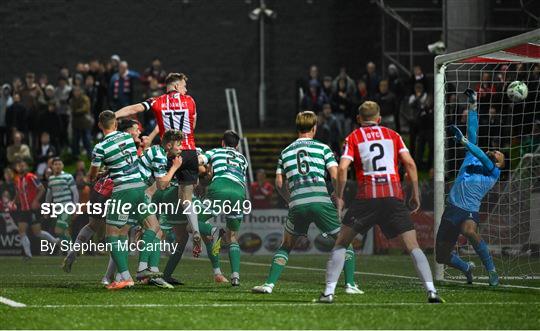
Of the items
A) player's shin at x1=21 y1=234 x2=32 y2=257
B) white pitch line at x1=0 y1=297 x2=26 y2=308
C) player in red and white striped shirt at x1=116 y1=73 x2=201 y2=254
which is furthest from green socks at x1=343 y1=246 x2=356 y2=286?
player's shin at x1=21 y1=234 x2=32 y2=257

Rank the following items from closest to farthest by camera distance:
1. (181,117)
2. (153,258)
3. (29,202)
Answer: (153,258)
(181,117)
(29,202)

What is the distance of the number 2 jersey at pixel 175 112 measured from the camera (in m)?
15.4

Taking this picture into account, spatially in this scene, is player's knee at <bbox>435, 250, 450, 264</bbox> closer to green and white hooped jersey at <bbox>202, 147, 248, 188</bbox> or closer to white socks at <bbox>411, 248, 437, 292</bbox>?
green and white hooped jersey at <bbox>202, 147, 248, 188</bbox>

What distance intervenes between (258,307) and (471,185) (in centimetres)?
509

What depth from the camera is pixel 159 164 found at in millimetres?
14828

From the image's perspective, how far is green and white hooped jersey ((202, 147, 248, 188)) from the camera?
1577 centimetres

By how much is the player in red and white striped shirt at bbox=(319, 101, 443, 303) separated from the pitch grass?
368mm

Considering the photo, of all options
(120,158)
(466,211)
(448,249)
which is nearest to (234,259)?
(120,158)

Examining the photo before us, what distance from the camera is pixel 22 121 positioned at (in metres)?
30.8

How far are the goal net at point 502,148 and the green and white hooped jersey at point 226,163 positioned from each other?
267 centimetres

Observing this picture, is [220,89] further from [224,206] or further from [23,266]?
[224,206]

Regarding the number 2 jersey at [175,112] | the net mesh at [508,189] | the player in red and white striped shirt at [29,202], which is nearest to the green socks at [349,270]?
the number 2 jersey at [175,112]

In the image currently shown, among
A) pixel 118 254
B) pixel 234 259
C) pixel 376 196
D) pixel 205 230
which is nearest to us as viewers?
pixel 376 196

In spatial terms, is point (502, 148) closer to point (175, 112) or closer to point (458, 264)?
point (458, 264)
